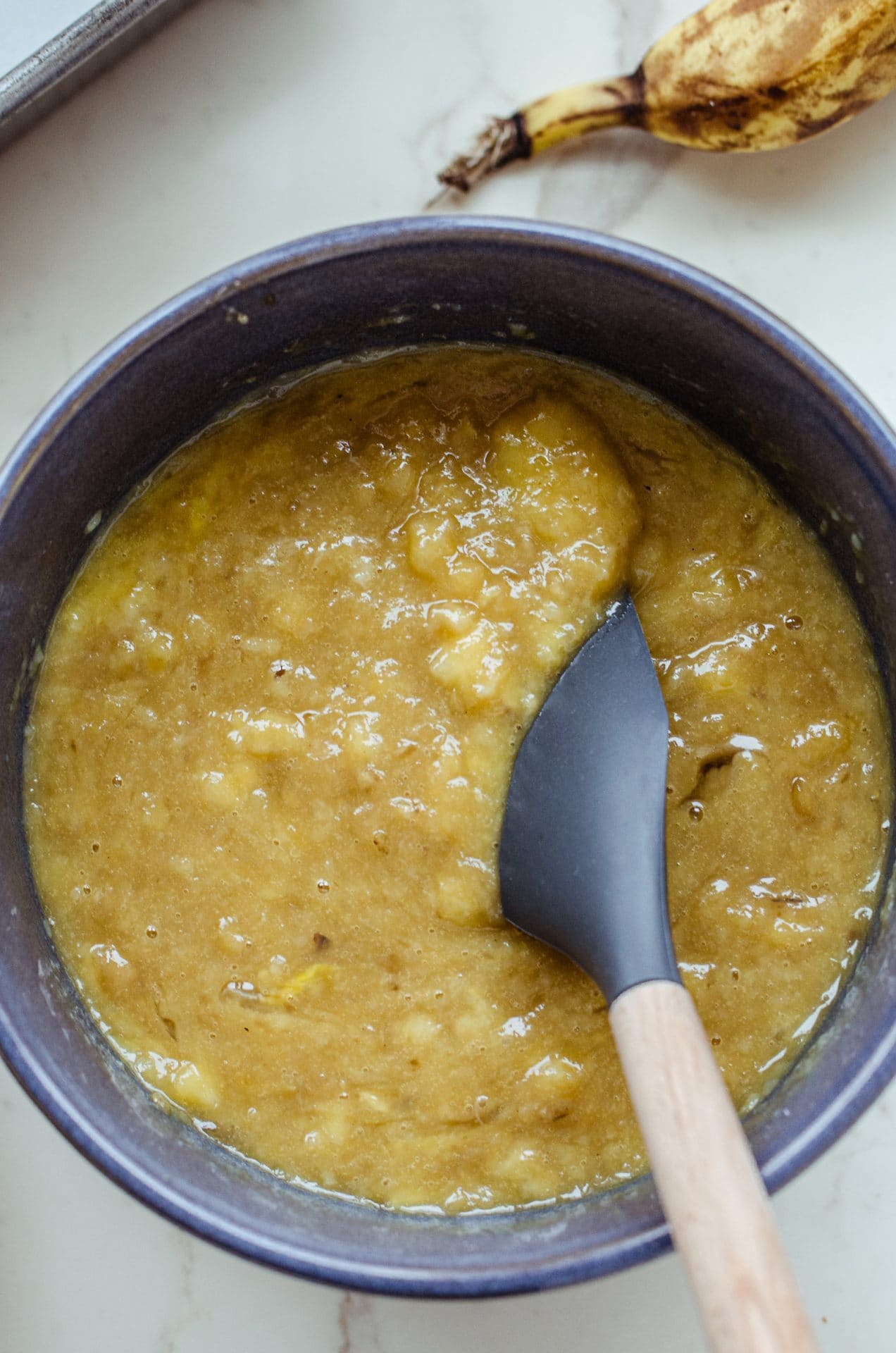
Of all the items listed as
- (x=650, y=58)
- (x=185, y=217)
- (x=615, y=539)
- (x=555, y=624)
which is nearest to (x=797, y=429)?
(x=615, y=539)

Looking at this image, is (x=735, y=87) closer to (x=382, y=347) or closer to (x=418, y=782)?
(x=382, y=347)

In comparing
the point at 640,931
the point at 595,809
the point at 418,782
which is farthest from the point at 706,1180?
the point at 418,782

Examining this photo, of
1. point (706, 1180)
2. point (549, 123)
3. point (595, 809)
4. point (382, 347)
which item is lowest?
point (706, 1180)

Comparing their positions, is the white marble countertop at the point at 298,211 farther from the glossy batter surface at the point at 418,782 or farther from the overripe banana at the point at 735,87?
the glossy batter surface at the point at 418,782

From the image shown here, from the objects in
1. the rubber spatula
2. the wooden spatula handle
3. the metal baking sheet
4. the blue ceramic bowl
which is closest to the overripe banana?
the blue ceramic bowl

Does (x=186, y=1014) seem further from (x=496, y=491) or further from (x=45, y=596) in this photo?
(x=496, y=491)

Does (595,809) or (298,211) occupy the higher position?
(298,211)
